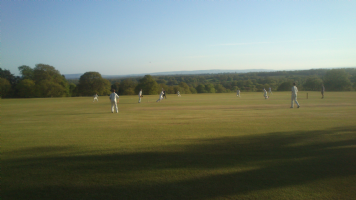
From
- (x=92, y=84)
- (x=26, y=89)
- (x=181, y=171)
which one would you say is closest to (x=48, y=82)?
(x=26, y=89)

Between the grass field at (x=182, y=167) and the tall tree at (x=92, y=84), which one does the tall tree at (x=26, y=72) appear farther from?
the grass field at (x=182, y=167)

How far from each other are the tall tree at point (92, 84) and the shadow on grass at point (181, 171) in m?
80.7

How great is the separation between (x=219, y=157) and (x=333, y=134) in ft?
18.2

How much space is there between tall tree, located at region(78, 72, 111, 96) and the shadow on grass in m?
80.7

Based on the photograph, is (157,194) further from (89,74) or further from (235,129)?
(89,74)

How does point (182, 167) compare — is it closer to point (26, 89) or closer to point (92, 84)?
point (26, 89)

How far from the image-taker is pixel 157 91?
90125mm

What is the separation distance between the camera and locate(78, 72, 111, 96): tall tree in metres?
84.5

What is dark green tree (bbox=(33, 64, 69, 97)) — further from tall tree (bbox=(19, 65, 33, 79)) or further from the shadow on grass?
the shadow on grass

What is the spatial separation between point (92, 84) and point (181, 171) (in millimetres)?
85752

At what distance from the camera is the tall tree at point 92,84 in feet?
277

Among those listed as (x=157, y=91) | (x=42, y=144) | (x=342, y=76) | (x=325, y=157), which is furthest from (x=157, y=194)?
(x=342, y=76)

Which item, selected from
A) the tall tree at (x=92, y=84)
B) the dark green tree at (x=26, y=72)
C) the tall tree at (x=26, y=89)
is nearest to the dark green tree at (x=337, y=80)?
the tall tree at (x=92, y=84)

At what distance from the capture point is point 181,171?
17.6 feet
